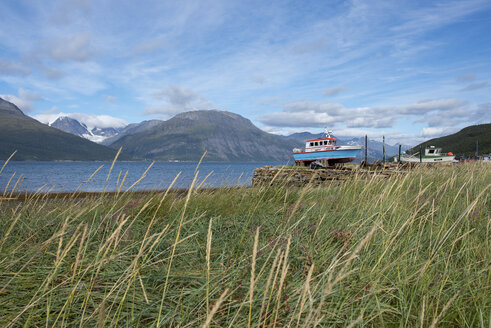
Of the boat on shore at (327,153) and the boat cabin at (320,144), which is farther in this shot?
the boat cabin at (320,144)

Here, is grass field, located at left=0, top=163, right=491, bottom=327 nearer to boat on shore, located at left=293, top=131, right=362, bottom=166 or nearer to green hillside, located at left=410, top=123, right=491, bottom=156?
boat on shore, located at left=293, top=131, right=362, bottom=166

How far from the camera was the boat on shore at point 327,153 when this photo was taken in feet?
111

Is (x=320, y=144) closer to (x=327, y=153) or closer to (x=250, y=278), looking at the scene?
(x=327, y=153)

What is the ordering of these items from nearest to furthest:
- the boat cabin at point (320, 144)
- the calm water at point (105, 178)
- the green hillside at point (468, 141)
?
1. the calm water at point (105, 178)
2. the boat cabin at point (320, 144)
3. the green hillside at point (468, 141)

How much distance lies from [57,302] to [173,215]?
2125 millimetres

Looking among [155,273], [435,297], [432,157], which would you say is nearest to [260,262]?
[155,273]

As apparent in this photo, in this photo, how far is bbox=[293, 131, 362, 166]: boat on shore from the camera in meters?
33.8

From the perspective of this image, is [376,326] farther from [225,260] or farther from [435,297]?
[225,260]

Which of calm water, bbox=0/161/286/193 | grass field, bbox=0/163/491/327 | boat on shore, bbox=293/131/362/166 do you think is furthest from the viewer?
boat on shore, bbox=293/131/362/166

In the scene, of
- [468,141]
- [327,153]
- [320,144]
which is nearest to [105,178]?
[320,144]

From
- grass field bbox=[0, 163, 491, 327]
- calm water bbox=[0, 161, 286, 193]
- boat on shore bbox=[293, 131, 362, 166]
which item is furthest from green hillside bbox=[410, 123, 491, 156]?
grass field bbox=[0, 163, 491, 327]

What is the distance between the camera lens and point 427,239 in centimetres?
317

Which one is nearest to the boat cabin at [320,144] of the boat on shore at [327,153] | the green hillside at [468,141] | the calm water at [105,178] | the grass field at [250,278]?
the boat on shore at [327,153]

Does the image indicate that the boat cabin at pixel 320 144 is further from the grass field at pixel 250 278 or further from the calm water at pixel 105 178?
the grass field at pixel 250 278
